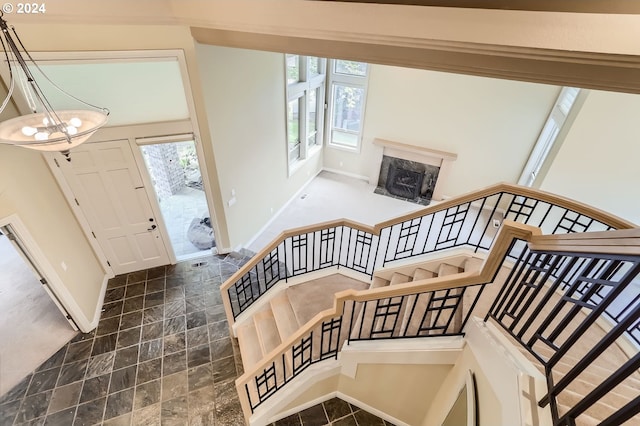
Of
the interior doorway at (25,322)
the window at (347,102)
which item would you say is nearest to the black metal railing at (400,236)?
the interior doorway at (25,322)

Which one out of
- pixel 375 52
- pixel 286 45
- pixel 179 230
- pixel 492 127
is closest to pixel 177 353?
pixel 179 230

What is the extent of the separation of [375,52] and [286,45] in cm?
95

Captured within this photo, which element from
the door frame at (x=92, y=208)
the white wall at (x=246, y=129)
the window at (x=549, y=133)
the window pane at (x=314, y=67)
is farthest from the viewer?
the window pane at (x=314, y=67)

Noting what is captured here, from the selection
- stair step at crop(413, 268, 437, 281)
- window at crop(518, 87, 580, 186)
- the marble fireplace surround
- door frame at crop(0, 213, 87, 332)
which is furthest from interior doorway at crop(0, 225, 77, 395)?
window at crop(518, 87, 580, 186)

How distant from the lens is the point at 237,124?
15.1 ft

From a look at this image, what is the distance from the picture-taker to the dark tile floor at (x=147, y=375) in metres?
3.17

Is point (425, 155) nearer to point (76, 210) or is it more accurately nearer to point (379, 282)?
point (379, 282)

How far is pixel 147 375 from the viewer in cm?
348

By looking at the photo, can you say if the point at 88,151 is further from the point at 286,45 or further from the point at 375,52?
the point at 375,52

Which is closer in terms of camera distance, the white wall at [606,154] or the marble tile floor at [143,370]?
the marble tile floor at [143,370]

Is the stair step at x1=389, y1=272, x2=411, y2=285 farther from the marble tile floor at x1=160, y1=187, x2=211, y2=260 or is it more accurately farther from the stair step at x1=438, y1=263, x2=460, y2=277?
the marble tile floor at x1=160, y1=187, x2=211, y2=260

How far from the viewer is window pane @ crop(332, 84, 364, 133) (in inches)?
294

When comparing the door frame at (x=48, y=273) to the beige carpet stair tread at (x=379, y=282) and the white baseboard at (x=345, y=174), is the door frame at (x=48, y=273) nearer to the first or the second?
the beige carpet stair tread at (x=379, y=282)

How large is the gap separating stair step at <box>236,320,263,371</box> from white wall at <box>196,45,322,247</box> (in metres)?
1.68
